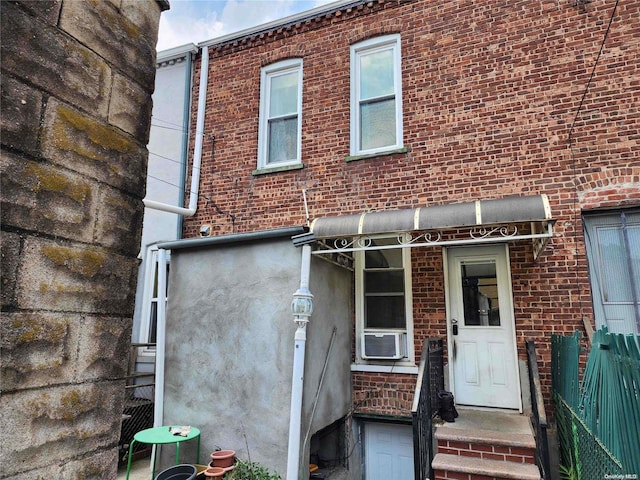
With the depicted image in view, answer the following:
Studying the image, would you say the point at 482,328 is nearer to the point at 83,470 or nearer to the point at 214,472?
the point at 214,472

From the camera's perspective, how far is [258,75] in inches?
320

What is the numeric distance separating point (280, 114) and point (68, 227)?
7018 mm

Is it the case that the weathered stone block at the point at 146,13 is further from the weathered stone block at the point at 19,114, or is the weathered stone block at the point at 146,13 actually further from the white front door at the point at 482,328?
the white front door at the point at 482,328

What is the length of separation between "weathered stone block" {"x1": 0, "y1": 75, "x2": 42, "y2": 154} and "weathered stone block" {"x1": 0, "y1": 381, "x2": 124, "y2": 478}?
721mm

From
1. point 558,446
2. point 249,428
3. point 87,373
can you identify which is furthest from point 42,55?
point 558,446

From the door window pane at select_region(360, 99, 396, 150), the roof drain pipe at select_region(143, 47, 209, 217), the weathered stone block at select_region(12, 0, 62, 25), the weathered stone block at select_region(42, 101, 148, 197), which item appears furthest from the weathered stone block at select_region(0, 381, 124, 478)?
the roof drain pipe at select_region(143, 47, 209, 217)

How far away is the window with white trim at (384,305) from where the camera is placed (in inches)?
248

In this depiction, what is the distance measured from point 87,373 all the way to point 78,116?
856 mm

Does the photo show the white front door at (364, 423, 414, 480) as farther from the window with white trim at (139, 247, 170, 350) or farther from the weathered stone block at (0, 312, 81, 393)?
the weathered stone block at (0, 312, 81, 393)

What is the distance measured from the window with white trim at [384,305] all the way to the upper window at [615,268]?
2446 mm

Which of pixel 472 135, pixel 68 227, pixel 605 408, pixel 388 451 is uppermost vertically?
pixel 472 135

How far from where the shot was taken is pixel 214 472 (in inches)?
193

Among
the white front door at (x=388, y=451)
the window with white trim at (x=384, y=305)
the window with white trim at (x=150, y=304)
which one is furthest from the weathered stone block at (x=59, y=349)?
the window with white trim at (x=150, y=304)

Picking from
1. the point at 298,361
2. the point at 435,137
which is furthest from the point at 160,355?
the point at 435,137
